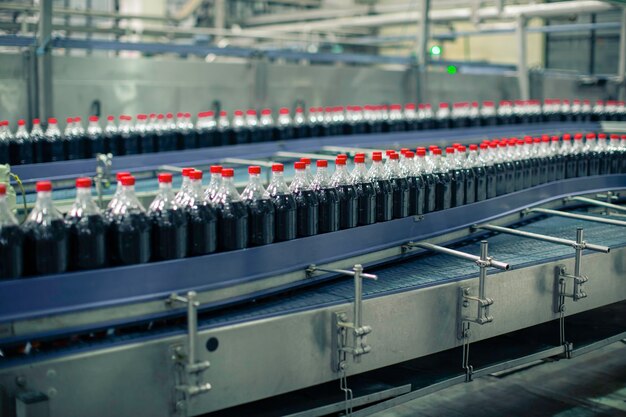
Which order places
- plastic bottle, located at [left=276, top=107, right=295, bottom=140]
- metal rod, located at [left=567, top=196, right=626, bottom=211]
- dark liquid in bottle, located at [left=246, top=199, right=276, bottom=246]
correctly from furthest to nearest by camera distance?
1. plastic bottle, located at [left=276, top=107, right=295, bottom=140]
2. metal rod, located at [left=567, top=196, right=626, bottom=211]
3. dark liquid in bottle, located at [left=246, top=199, right=276, bottom=246]

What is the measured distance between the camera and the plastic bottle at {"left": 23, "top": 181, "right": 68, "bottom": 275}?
1.82 metres

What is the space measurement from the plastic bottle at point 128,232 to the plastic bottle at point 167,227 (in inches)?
1.1

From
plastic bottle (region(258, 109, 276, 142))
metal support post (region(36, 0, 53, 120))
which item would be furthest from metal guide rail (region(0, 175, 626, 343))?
metal support post (region(36, 0, 53, 120))

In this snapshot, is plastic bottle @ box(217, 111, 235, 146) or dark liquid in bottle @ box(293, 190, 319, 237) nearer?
dark liquid in bottle @ box(293, 190, 319, 237)

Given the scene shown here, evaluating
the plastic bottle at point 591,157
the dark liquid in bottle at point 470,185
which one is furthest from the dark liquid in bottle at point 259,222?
the plastic bottle at point 591,157

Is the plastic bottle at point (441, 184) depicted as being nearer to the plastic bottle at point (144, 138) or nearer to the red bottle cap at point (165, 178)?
the red bottle cap at point (165, 178)

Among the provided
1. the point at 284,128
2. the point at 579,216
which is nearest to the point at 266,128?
the point at 284,128

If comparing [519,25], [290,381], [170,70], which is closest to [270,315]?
[290,381]

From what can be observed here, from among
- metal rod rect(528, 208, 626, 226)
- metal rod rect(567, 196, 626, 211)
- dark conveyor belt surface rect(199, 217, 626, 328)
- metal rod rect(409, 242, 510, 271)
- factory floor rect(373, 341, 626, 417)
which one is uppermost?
metal rod rect(567, 196, 626, 211)

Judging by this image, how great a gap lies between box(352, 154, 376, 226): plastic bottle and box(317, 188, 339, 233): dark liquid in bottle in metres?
0.13

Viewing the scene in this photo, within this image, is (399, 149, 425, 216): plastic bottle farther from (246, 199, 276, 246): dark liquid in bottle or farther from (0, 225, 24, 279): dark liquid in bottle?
(0, 225, 24, 279): dark liquid in bottle

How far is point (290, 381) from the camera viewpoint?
6.91 feet

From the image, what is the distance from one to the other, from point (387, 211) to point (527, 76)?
5.32 metres

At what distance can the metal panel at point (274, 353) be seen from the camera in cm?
173
